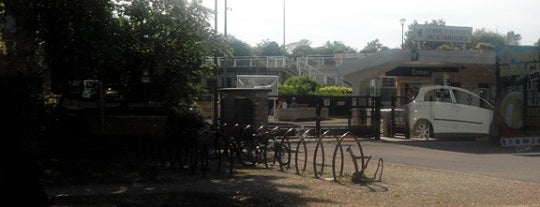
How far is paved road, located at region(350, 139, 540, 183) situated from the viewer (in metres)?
13.5

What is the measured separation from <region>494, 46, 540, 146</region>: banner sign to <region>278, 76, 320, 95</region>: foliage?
84.1 feet

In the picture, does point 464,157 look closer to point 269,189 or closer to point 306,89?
point 269,189

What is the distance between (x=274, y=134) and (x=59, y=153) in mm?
4409

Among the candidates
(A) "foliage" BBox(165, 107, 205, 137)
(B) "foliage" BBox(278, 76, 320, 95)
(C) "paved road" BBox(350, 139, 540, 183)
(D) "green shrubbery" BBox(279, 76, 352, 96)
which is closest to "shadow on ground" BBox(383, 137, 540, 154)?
(C) "paved road" BBox(350, 139, 540, 183)

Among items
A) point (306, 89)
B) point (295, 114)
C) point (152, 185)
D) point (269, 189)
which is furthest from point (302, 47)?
point (269, 189)

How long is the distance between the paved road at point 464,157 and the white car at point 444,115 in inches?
26.2

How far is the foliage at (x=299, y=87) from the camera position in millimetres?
45500

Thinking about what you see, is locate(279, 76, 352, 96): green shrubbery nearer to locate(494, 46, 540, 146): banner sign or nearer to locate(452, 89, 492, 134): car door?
locate(452, 89, 492, 134): car door

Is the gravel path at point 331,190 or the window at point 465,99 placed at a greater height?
the window at point 465,99

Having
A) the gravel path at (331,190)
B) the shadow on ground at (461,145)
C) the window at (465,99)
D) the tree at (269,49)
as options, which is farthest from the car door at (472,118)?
the tree at (269,49)

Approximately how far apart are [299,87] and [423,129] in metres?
24.2

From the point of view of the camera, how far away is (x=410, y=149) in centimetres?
1872

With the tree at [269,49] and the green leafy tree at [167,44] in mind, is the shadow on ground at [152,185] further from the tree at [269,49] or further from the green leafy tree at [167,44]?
the tree at [269,49]

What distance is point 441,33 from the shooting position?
101ft
